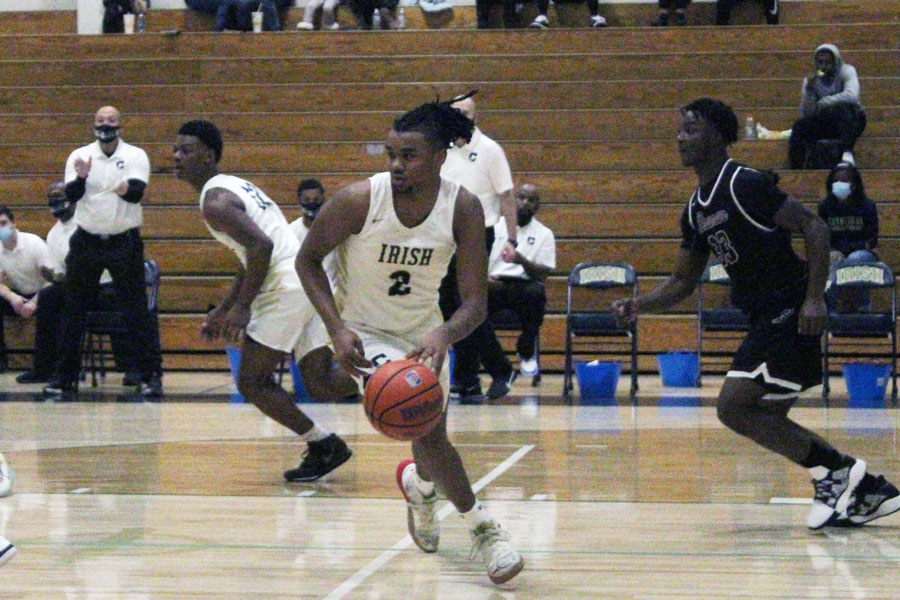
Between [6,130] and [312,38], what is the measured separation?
312 centimetres

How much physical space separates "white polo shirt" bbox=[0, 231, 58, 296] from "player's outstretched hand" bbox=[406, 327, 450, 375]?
24.1 ft

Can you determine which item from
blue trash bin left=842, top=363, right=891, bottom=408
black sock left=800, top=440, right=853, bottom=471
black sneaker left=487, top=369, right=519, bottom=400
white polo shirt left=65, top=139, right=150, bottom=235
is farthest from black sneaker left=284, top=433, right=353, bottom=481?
blue trash bin left=842, top=363, right=891, bottom=408

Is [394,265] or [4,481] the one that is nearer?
[394,265]

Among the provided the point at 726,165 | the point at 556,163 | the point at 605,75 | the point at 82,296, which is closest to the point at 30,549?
the point at 726,165

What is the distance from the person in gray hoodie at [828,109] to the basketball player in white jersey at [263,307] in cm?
683

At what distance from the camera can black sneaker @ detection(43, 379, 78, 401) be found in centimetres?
973

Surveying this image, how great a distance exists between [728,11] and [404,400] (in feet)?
35.0

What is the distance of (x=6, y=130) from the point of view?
1346cm

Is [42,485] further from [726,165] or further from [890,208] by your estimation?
[890,208]

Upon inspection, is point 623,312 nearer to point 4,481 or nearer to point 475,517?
point 475,517

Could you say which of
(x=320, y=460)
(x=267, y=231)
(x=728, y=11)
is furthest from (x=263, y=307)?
(x=728, y=11)

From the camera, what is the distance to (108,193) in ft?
31.3

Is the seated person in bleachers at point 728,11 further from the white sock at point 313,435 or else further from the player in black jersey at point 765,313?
the player in black jersey at point 765,313

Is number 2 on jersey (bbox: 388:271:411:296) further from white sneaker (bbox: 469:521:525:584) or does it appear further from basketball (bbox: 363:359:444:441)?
white sneaker (bbox: 469:521:525:584)
